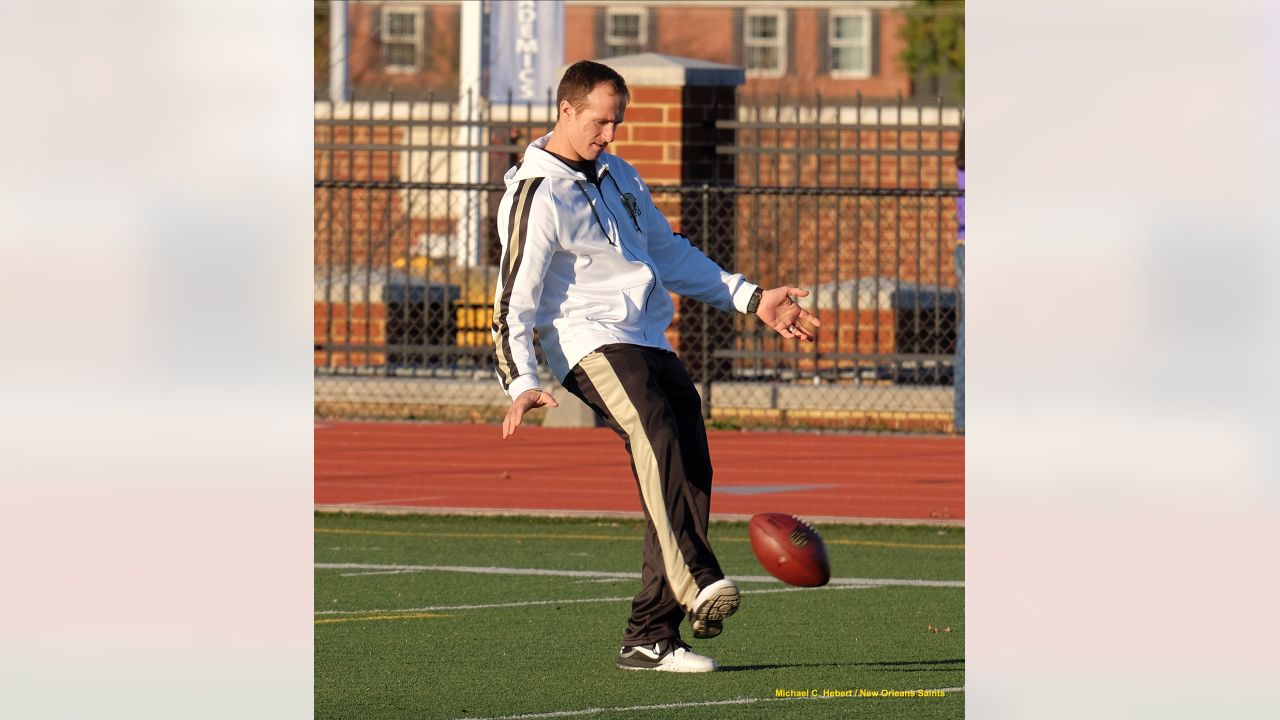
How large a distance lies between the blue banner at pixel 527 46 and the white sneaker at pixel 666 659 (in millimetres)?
16579

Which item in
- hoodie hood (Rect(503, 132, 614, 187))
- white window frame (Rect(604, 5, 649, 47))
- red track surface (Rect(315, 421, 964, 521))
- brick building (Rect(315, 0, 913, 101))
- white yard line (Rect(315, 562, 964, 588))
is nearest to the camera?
hoodie hood (Rect(503, 132, 614, 187))

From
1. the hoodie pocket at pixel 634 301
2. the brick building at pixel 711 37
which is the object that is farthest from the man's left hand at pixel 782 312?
the brick building at pixel 711 37

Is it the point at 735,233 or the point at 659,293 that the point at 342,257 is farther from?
the point at 659,293

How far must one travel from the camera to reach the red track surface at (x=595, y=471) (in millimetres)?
12688

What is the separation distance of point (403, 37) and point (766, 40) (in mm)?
7756

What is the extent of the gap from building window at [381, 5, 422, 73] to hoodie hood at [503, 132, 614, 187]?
39.8 metres

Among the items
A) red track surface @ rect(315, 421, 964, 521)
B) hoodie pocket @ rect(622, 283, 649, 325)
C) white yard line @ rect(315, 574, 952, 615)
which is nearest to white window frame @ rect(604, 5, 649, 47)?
red track surface @ rect(315, 421, 964, 521)

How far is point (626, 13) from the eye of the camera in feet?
157

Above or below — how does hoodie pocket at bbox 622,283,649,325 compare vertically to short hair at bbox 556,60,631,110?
below

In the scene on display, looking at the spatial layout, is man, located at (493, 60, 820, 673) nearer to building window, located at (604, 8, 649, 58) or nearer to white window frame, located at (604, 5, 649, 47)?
white window frame, located at (604, 5, 649, 47)

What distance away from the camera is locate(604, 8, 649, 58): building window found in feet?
156

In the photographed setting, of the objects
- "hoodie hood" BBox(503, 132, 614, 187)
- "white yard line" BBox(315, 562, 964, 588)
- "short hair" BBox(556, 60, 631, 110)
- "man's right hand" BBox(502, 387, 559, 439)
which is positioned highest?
"short hair" BBox(556, 60, 631, 110)
